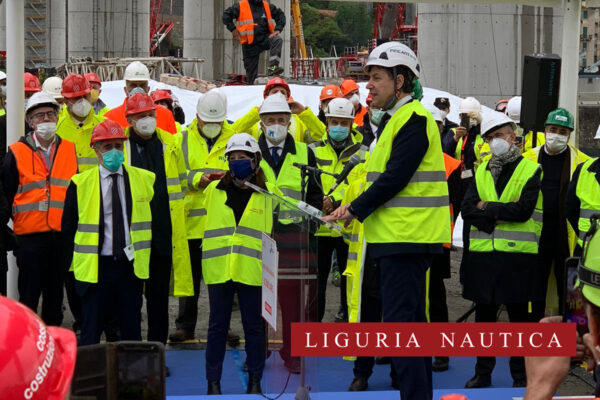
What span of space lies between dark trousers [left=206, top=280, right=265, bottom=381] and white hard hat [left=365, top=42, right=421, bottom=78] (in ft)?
6.66

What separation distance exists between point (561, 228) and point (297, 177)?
6.46 feet

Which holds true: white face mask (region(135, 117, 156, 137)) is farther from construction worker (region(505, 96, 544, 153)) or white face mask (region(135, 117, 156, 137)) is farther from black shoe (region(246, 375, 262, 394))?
construction worker (region(505, 96, 544, 153))

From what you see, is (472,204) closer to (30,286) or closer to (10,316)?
(30,286)

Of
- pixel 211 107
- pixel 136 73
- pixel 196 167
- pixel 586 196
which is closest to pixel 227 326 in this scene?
pixel 196 167

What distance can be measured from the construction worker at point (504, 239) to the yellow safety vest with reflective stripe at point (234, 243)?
5.17ft

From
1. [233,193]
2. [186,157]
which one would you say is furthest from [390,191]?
[186,157]

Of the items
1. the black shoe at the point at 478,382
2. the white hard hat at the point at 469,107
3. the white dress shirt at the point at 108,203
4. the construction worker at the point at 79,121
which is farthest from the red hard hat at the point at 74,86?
the white hard hat at the point at 469,107

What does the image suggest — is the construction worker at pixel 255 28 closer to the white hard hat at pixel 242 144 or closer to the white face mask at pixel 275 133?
the white face mask at pixel 275 133

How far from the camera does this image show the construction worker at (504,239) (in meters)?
7.95

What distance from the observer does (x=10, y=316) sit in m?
2.48

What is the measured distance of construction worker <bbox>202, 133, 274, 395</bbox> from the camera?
7.51 m

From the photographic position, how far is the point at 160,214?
8.16m

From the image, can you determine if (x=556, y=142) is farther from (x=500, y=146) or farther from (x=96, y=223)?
(x=96, y=223)

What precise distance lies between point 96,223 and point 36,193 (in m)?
1.17
